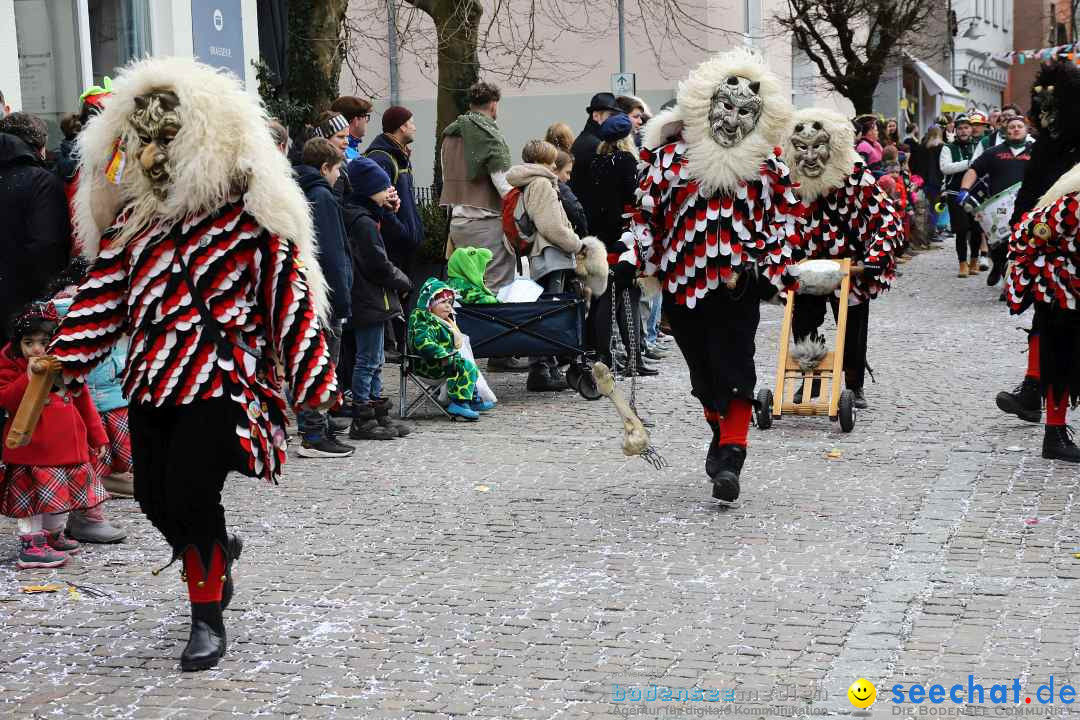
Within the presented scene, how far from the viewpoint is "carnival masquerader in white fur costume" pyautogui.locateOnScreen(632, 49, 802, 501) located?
7273 millimetres

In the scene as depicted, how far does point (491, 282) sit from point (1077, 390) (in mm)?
4788

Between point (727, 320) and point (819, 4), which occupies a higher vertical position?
point (819, 4)

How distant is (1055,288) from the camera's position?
784 cm

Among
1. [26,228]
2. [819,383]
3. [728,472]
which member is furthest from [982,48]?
[26,228]

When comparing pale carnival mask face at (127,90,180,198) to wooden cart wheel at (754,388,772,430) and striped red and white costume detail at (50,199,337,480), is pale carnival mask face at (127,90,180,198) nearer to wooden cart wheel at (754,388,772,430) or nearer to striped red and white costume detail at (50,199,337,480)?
striped red and white costume detail at (50,199,337,480)

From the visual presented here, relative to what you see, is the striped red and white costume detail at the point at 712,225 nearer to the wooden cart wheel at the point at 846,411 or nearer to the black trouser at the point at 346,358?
the wooden cart wheel at the point at 846,411

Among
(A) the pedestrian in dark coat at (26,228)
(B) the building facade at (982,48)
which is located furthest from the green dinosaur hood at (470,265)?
(B) the building facade at (982,48)

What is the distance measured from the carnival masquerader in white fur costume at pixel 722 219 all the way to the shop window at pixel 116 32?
7019 mm

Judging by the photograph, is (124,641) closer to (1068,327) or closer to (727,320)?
(727,320)

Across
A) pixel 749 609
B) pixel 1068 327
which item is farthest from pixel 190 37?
pixel 749 609

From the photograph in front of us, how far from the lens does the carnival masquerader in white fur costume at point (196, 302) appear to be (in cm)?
495

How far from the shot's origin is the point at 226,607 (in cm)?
546

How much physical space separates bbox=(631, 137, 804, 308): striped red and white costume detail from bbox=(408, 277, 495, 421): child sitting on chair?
264 centimetres

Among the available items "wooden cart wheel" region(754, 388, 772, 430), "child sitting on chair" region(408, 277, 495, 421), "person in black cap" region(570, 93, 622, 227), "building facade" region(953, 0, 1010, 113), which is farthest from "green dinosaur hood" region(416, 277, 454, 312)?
"building facade" region(953, 0, 1010, 113)
